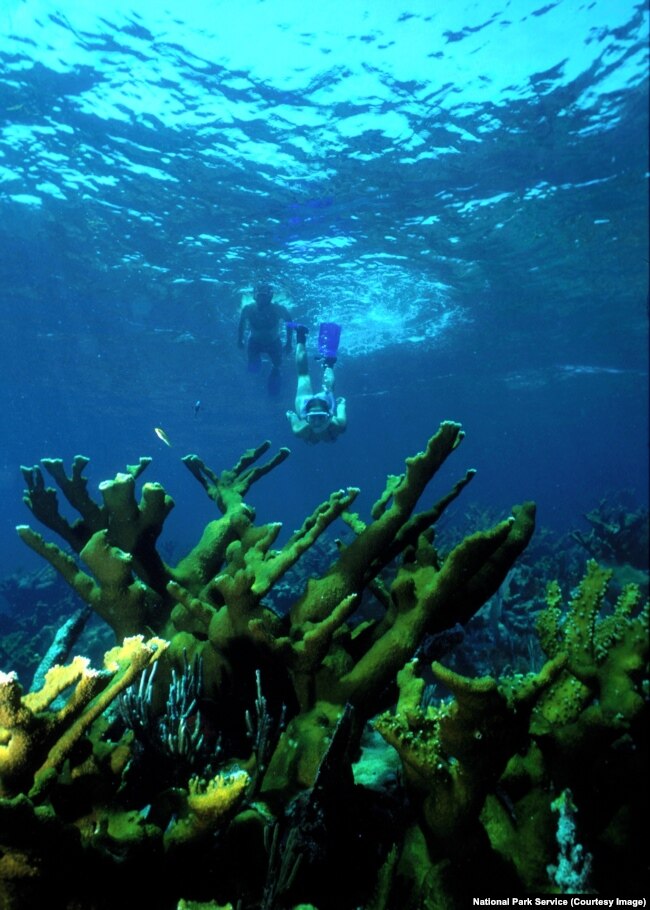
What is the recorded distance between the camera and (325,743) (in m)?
2.79

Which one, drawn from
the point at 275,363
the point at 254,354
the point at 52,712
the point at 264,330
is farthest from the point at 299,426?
the point at 52,712

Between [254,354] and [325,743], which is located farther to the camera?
[254,354]

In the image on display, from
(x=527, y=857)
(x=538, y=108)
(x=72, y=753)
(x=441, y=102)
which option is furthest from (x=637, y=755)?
(x=538, y=108)

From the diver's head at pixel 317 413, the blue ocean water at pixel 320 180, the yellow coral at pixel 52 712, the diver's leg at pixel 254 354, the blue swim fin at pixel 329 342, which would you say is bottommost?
the yellow coral at pixel 52 712

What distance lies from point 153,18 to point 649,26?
1051 centimetres

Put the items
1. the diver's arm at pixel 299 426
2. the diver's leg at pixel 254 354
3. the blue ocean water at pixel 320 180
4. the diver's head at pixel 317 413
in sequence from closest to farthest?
the blue ocean water at pixel 320 180
the diver's head at pixel 317 413
the diver's arm at pixel 299 426
the diver's leg at pixel 254 354

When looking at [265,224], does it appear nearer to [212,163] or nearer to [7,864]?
[212,163]

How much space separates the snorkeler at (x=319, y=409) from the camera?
508 inches

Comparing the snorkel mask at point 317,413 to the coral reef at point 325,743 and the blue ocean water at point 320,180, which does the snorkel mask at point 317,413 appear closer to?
the blue ocean water at point 320,180

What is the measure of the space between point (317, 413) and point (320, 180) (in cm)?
742

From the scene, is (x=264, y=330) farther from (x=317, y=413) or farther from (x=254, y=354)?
(x=317, y=413)

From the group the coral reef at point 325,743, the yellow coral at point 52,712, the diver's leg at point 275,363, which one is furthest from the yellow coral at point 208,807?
the diver's leg at point 275,363

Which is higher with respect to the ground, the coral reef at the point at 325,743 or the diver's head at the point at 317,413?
the diver's head at the point at 317,413

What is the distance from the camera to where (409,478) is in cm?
301
